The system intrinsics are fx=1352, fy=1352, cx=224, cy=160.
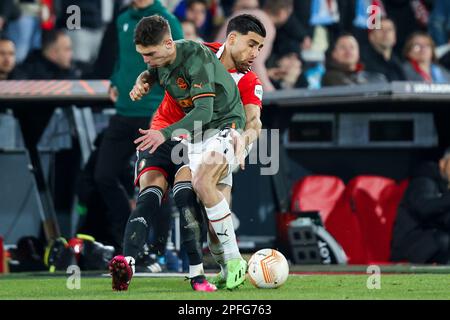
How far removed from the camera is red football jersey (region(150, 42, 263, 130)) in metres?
8.46

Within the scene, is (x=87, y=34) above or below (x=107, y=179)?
above

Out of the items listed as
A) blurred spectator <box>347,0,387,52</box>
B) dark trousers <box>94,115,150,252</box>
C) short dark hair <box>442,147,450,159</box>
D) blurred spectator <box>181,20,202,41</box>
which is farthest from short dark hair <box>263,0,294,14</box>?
dark trousers <box>94,115,150,252</box>

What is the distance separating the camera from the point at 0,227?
488 inches

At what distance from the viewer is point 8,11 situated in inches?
532

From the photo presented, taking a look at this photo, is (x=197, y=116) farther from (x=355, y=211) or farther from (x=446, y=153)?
(x=446, y=153)

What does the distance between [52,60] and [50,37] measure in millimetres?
220

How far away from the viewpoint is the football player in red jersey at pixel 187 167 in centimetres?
813

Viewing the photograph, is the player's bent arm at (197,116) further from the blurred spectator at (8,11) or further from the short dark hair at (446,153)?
the blurred spectator at (8,11)

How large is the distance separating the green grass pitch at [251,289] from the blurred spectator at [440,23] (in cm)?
561

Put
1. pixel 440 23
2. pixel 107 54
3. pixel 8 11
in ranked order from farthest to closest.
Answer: pixel 440 23 < pixel 8 11 < pixel 107 54

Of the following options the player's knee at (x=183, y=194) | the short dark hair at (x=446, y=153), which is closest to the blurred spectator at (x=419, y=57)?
the short dark hair at (x=446, y=153)

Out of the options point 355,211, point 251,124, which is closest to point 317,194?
point 355,211

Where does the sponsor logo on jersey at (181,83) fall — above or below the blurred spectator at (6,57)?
above

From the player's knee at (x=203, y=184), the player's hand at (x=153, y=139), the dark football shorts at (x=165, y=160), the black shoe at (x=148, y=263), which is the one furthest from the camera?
the black shoe at (x=148, y=263)
